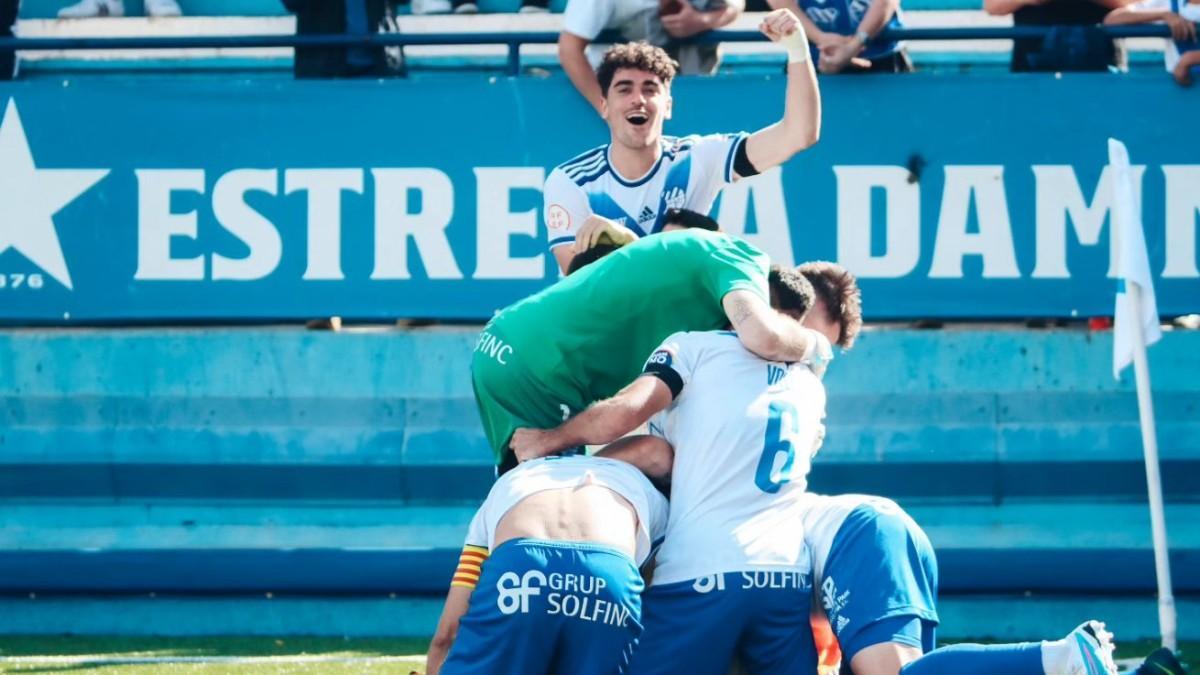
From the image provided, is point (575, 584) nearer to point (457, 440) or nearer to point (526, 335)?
point (526, 335)

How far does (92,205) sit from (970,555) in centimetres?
435

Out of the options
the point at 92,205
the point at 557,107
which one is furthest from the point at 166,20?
the point at 557,107

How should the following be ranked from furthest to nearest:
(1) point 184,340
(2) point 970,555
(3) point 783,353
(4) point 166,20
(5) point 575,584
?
(4) point 166,20, (1) point 184,340, (2) point 970,555, (3) point 783,353, (5) point 575,584

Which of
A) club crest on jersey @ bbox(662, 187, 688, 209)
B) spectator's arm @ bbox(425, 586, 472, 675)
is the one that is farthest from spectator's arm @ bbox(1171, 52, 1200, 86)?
spectator's arm @ bbox(425, 586, 472, 675)

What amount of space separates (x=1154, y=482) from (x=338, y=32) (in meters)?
4.50

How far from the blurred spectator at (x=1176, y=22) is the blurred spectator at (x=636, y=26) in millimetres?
1850

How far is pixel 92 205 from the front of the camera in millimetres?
9180

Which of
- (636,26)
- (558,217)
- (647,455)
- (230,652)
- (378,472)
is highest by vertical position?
(636,26)

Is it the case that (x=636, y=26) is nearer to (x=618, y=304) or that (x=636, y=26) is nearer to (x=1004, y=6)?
(x=1004, y=6)

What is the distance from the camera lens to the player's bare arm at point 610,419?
5.72m

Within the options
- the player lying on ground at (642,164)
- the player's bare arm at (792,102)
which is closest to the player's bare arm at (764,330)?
the player's bare arm at (792,102)

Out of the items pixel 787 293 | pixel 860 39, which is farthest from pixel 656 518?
pixel 860 39

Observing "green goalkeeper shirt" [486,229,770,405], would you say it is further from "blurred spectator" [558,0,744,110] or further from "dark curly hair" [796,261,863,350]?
"blurred spectator" [558,0,744,110]

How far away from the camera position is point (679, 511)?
5781 millimetres
